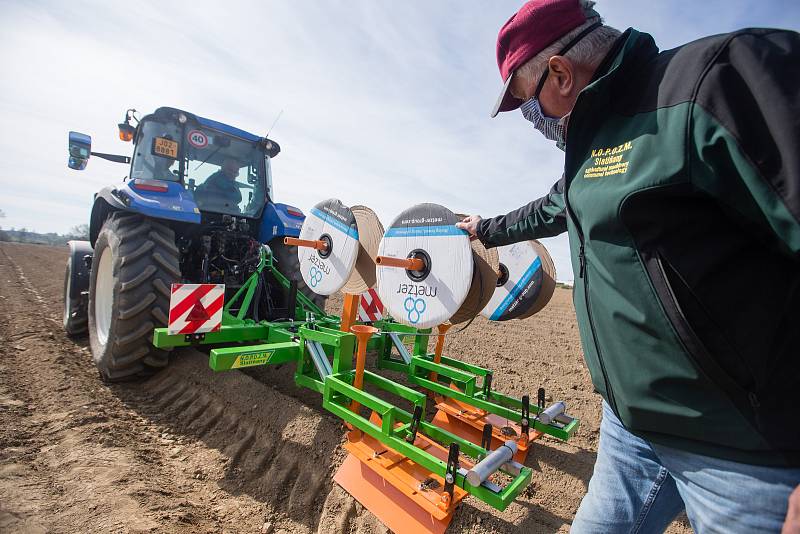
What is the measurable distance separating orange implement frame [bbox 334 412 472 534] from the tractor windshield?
3.38 meters

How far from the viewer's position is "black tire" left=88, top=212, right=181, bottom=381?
126 inches

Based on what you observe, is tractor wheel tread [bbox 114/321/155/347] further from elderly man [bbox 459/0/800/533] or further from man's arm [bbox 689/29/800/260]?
man's arm [bbox 689/29/800/260]

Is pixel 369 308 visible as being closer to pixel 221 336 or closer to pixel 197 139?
pixel 221 336

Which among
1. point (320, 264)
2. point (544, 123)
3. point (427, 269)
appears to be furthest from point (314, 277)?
point (544, 123)

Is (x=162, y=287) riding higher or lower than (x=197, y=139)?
lower

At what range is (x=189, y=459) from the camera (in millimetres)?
2650

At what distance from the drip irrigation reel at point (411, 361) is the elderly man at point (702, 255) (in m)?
1.09

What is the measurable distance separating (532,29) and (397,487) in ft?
6.58

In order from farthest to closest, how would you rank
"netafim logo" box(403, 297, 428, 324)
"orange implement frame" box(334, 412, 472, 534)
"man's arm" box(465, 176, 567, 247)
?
"netafim logo" box(403, 297, 428, 324) < "orange implement frame" box(334, 412, 472, 534) < "man's arm" box(465, 176, 567, 247)

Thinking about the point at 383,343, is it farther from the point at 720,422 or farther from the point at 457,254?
the point at 720,422

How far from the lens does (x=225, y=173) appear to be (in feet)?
15.5

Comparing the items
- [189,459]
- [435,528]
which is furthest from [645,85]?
[189,459]

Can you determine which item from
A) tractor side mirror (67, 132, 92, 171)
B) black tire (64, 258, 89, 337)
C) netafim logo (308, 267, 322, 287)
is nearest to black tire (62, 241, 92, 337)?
black tire (64, 258, 89, 337)

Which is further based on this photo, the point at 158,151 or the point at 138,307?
the point at 158,151
